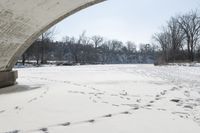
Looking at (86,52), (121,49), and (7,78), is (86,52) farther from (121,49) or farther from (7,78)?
(7,78)

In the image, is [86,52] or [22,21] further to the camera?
[86,52]

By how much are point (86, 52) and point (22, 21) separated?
76709 mm

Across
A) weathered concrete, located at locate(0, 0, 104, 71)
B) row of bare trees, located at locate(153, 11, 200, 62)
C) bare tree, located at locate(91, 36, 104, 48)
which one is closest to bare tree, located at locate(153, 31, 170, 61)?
row of bare trees, located at locate(153, 11, 200, 62)

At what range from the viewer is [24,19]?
922 cm

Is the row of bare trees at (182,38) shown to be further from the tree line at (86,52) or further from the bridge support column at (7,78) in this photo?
the bridge support column at (7,78)

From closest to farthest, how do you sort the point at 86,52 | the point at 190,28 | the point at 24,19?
1. the point at 24,19
2. the point at 190,28
3. the point at 86,52

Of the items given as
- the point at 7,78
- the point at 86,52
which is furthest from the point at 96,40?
the point at 7,78

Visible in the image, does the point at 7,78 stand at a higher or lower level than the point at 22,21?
lower

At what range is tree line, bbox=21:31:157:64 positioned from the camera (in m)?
59.9

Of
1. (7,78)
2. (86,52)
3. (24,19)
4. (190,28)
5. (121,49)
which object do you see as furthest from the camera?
(121,49)

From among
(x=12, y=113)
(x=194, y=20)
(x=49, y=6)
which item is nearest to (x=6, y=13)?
(x=49, y=6)

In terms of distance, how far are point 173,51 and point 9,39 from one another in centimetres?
5490

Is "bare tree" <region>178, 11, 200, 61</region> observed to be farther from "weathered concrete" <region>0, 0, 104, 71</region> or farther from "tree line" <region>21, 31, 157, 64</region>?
"weathered concrete" <region>0, 0, 104, 71</region>

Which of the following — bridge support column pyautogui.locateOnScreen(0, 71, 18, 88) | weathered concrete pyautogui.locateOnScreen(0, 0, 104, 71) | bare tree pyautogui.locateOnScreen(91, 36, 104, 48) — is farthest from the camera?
bare tree pyautogui.locateOnScreen(91, 36, 104, 48)
